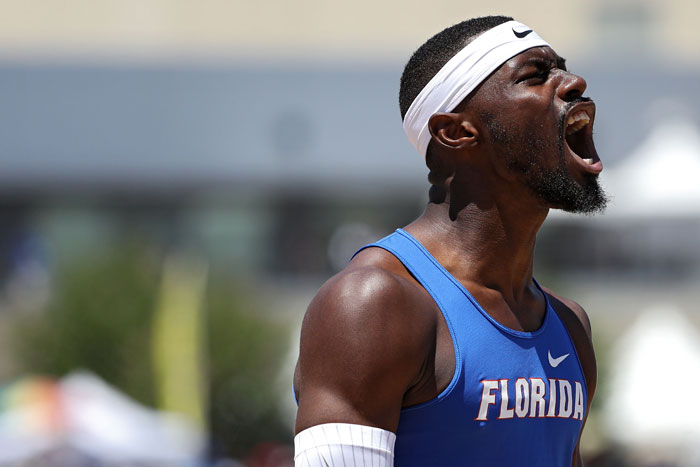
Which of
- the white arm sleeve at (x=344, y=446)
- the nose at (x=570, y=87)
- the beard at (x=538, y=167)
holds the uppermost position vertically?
the nose at (x=570, y=87)

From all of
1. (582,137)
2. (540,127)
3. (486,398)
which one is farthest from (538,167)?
(486,398)

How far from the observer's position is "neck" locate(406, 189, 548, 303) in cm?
267

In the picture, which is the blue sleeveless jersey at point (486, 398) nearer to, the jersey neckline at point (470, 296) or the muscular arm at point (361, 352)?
the jersey neckline at point (470, 296)

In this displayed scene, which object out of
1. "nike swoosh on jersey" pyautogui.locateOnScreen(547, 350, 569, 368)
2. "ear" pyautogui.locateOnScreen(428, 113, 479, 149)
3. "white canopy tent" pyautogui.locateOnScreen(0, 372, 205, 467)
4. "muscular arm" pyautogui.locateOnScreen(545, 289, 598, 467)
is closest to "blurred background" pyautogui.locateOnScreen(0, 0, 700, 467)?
"white canopy tent" pyautogui.locateOnScreen(0, 372, 205, 467)

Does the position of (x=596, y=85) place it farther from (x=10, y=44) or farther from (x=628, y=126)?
(x=10, y=44)

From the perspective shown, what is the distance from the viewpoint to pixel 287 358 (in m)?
15.8

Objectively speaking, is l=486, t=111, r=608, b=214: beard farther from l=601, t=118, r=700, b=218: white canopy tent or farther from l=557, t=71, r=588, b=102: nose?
l=601, t=118, r=700, b=218: white canopy tent

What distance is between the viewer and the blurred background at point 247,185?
15.6 metres

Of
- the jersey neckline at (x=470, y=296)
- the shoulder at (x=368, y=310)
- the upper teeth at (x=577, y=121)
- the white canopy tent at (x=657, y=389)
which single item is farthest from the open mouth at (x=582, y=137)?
the white canopy tent at (x=657, y=389)

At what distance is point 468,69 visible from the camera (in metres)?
2.63

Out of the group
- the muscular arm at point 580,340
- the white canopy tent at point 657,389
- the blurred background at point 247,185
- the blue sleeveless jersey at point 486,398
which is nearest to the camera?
the blue sleeveless jersey at point 486,398

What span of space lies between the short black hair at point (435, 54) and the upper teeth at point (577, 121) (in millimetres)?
314

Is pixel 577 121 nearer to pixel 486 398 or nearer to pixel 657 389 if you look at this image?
pixel 486 398

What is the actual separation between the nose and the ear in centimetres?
23
